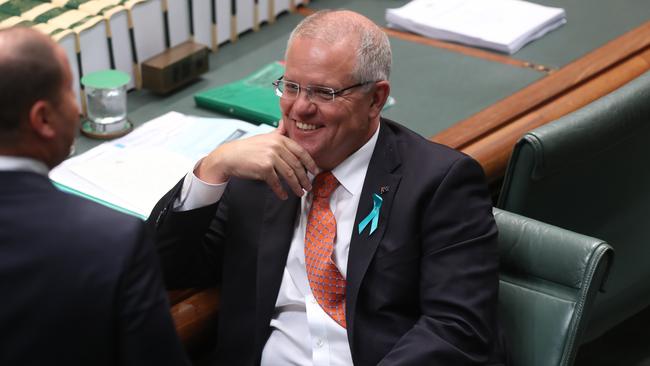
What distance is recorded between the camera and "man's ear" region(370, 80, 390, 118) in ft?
6.91

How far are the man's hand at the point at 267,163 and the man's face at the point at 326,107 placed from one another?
38 mm

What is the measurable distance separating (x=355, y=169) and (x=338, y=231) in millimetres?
133

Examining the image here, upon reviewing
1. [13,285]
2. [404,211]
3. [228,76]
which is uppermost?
[13,285]

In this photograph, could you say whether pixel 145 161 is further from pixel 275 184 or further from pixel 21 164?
pixel 21 164

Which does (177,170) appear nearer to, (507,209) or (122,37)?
(122,37)

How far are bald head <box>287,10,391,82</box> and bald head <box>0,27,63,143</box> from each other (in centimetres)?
79

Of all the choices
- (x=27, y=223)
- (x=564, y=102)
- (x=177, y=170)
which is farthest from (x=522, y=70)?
(x=27, y=223)

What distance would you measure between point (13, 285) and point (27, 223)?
80 millimetres

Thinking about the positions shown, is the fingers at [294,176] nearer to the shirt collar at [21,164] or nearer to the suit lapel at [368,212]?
the suit lapel at [368,212]

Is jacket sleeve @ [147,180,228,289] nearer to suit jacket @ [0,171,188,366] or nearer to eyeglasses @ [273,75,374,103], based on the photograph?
eyeglasses @ [273,75,374,103]

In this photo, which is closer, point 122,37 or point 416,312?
point 416,312

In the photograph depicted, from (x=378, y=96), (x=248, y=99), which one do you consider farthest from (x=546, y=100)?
(x=378, y=96)

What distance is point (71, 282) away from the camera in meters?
1.33

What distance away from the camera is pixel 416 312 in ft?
6.97
